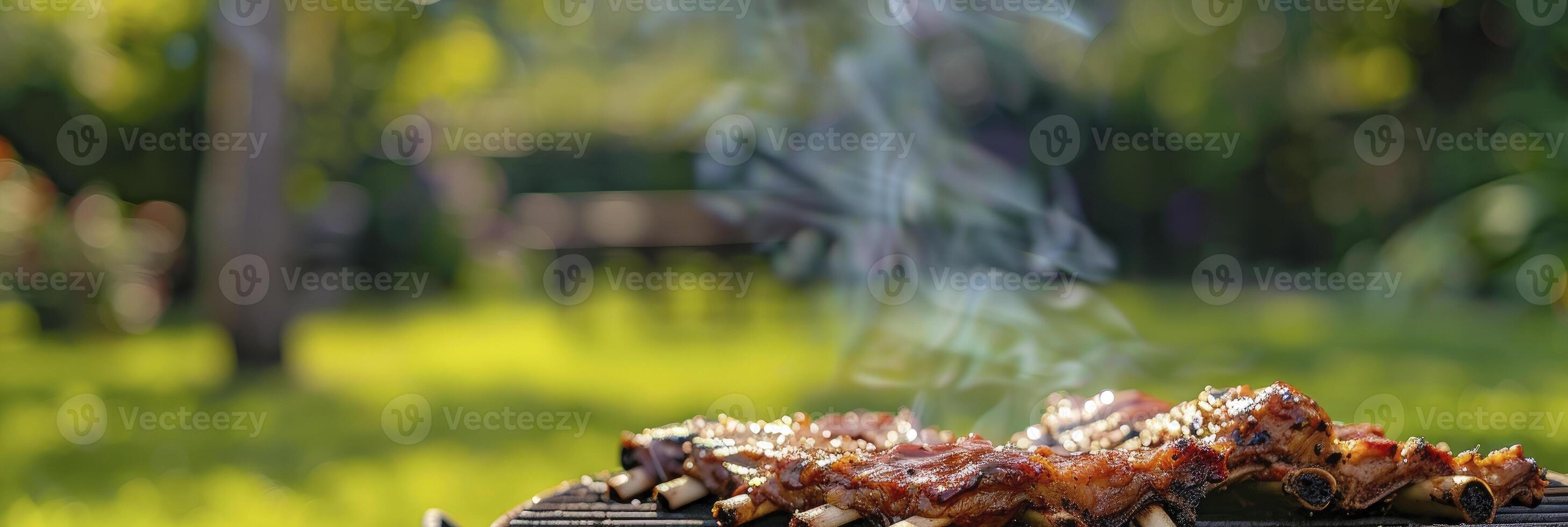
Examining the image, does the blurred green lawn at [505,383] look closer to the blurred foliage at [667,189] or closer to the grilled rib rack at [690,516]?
the blurred foliage at [667,189]

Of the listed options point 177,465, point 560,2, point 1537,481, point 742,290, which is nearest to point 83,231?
point 560,2

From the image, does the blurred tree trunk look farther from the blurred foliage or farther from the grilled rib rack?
the grilled rib rack

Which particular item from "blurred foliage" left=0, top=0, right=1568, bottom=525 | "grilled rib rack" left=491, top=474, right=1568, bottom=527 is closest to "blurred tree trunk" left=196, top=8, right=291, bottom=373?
"blurred foliage" left=0, top=0, right=1568, bottom=525

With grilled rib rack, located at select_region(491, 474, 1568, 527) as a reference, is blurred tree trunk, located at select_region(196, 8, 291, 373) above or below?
above

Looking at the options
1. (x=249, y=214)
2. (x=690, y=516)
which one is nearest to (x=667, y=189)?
(x=249, y=214)

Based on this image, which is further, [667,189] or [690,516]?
[667,189]

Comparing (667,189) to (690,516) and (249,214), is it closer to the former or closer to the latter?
(249,214)
